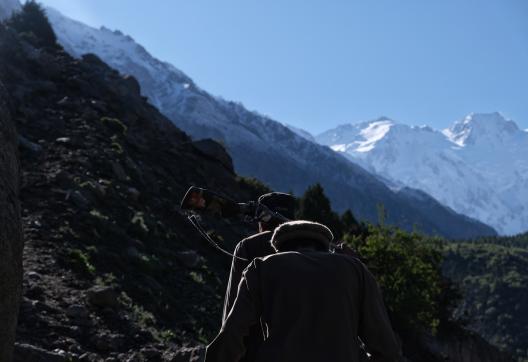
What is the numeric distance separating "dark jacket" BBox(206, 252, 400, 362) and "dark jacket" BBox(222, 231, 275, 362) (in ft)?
0.58

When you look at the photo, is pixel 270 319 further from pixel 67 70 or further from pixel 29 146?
pixel 67 70

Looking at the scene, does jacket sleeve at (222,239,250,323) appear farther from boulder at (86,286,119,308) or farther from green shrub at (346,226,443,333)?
green shrub at (346,226,443,333)

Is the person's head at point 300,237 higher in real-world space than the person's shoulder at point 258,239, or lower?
higher

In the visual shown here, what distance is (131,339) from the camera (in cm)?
1042

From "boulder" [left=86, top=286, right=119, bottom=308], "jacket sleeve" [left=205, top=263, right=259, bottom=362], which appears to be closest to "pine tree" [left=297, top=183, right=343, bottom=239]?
"boulder" [left=86, top=286, right=119, bottom=308]

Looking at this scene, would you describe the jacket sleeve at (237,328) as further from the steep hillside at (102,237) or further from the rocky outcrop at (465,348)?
the rocky outcrop at (465,348)

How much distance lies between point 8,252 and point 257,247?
206 cm

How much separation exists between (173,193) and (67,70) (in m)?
18.6

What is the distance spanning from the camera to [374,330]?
4.40m

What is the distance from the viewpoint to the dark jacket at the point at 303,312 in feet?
→ 13.6

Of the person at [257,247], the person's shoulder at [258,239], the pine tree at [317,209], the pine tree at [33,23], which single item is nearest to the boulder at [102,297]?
→ the person at [257,247]

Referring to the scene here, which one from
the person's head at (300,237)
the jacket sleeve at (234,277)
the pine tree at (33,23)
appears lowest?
the jacket sleeve at (234,277)

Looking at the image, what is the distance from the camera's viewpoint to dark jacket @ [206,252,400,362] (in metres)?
4.13

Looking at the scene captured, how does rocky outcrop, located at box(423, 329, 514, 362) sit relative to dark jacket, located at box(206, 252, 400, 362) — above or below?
below
